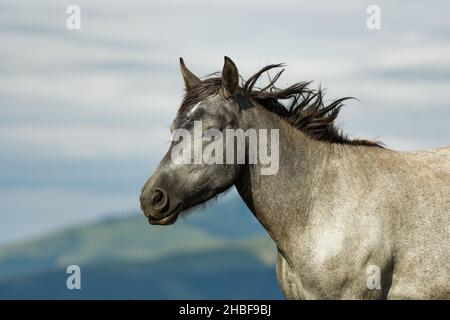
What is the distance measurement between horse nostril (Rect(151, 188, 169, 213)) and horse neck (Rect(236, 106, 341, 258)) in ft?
3.66

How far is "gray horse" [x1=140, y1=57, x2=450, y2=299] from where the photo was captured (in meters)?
11.4

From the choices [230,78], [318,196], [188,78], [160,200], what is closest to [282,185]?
[318,196]

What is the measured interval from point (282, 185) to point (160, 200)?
164 cm

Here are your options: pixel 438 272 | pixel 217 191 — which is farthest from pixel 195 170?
pixel 438 272

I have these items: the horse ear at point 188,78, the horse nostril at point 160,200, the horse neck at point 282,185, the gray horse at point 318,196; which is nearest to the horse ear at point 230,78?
the gray horse at point 318,196

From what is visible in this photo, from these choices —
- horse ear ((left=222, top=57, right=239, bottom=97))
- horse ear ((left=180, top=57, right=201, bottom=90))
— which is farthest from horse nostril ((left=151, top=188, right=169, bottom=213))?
horse ear ((left=180, top=57, right=201, bottom=90))

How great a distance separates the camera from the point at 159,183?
1125cm

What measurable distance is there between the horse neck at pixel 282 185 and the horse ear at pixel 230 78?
1.16ft

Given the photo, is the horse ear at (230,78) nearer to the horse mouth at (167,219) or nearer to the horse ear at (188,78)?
the horse ear at (188,78)

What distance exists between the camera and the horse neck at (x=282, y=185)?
11828mm

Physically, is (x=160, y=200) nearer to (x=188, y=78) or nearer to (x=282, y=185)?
(x=282, y=185)
